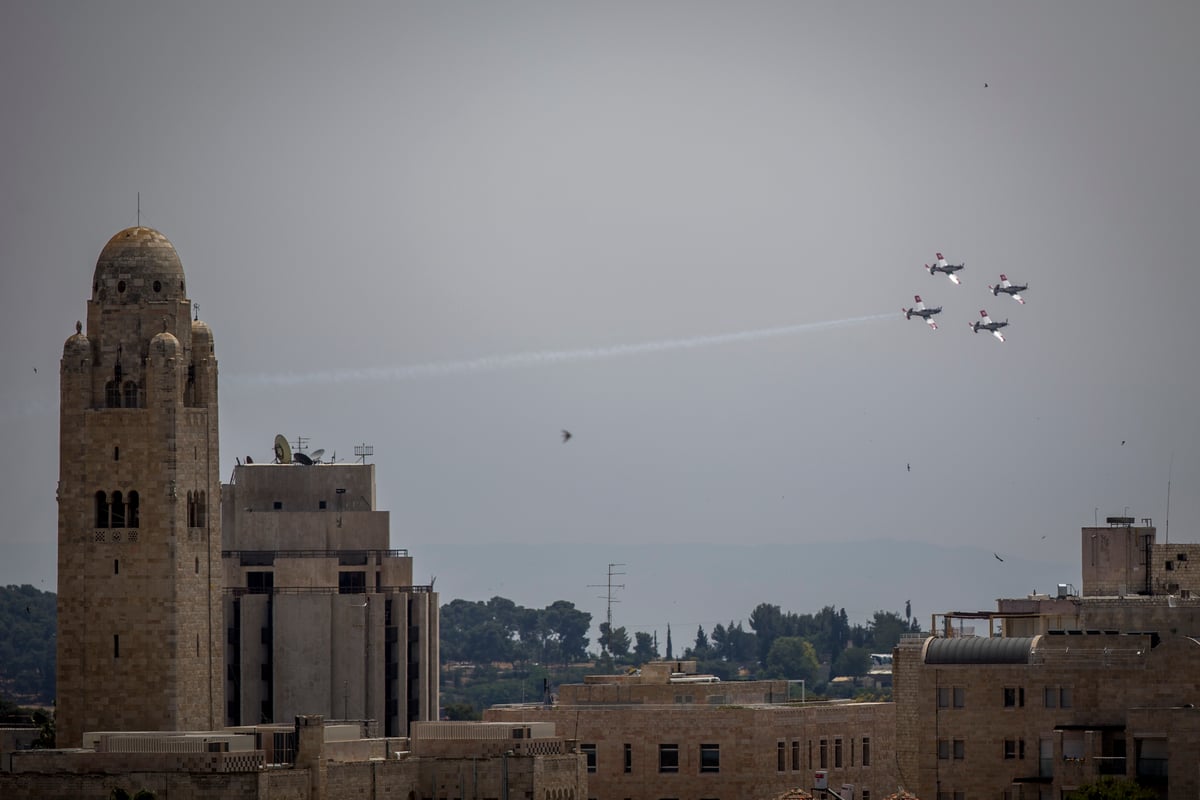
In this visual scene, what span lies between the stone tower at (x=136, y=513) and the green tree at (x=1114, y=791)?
4888cm

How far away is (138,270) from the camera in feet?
553

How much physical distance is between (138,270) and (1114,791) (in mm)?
61813

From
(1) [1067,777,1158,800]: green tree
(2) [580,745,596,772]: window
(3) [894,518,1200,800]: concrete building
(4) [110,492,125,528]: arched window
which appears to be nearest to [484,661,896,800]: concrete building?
(2) [580,745,596,772]: window

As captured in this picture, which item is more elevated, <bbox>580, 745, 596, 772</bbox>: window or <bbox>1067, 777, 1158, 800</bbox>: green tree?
<bbox>580, 745, 596, 772</bbox>: window

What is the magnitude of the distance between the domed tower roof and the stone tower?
0.06m

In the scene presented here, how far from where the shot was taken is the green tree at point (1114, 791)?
16850cm

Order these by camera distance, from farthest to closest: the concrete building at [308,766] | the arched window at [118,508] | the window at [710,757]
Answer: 1. the window at [710,757]
2. the arched window at [118,508]
3. the concrete building at [308,766]

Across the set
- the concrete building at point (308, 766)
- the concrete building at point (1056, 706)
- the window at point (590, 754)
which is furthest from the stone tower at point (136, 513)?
the concrete building at point (1056, 706)

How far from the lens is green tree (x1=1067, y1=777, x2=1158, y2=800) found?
168500 millimetres

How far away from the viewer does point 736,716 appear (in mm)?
177625

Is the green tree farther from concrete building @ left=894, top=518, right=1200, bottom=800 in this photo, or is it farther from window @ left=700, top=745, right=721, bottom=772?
window @ left=700, top=745, right=721, bottom=772

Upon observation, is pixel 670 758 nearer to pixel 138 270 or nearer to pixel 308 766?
pixel 308 766

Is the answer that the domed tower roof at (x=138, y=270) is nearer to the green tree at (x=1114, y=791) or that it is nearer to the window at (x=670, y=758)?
the window at (x=670, y=758)

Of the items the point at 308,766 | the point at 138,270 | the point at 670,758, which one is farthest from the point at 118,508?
the point at 670,758
